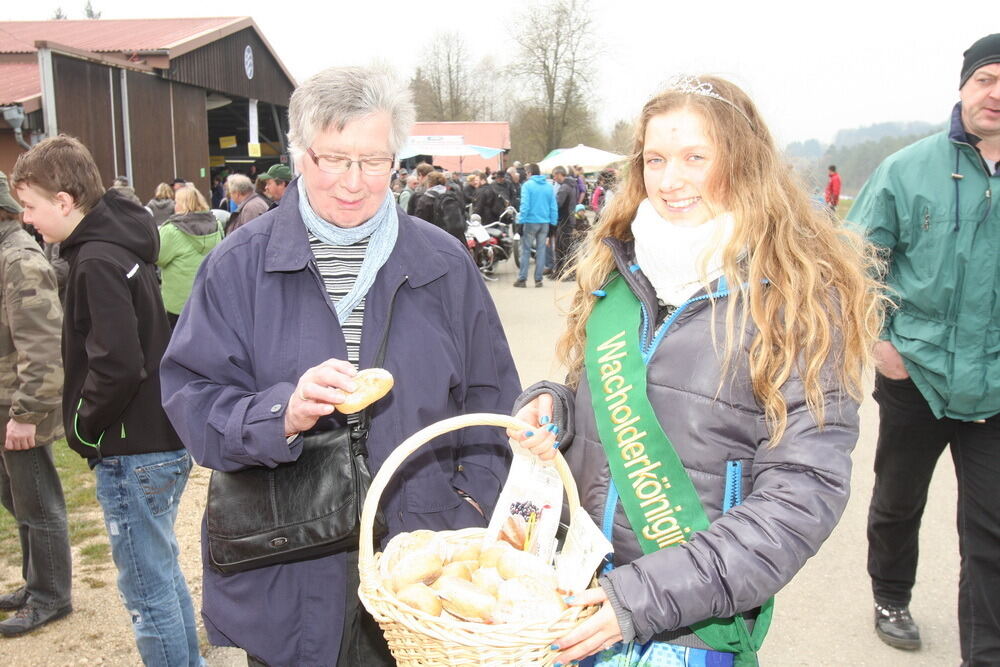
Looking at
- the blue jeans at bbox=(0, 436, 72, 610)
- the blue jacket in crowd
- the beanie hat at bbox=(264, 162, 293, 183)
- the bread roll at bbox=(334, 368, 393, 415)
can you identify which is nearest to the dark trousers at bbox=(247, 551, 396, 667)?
the bread roll at bbox=(334, 368, 393, 415)

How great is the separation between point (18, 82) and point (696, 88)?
16598mm

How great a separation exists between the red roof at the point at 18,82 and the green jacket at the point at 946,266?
565 inches

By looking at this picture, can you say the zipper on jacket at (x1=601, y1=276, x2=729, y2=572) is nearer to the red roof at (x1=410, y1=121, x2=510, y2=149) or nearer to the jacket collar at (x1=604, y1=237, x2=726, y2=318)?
the jacket collar at (x1=604, y1=237, x2=726, y2=318)

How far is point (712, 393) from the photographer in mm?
1683

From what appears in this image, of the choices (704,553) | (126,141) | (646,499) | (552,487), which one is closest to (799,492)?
(704,553)

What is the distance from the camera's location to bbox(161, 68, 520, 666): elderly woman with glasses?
199cm

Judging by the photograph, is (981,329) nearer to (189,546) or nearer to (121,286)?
(121,286)

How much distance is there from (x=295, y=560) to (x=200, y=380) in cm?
50

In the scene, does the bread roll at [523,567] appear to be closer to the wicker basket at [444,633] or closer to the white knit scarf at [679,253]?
the wicker basket at [444,633]

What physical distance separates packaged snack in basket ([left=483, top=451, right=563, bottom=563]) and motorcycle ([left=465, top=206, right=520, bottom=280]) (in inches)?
486

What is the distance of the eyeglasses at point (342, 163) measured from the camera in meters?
2.04

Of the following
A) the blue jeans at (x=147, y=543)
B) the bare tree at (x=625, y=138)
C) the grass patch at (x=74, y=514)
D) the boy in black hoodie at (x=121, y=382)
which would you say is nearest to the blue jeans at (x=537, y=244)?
the grass patch at (x=74, y=514)

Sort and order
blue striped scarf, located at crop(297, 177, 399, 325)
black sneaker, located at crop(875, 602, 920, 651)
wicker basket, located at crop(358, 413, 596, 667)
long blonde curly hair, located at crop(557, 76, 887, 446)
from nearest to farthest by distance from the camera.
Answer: wicker basket, located at crop(358, 413, 596, 667) → long blonde curly hair, located at crop(557, 76, 887, 446) → blue striped scarf, located at crop(297, 177, 399, 325) → black sneaker, located at crop(875, 602, 920, 651)

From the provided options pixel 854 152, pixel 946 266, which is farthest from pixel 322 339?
pixel 854 152
